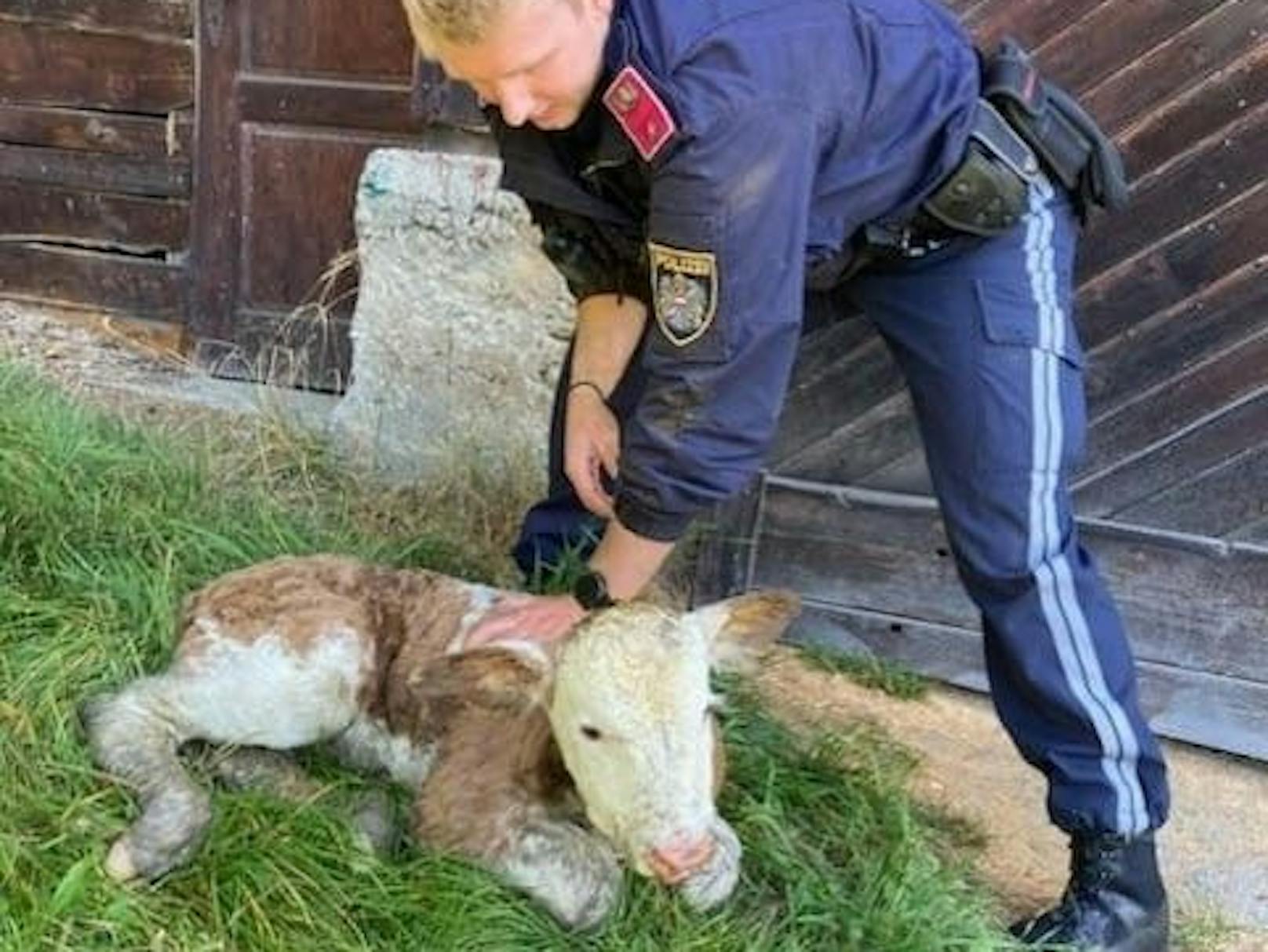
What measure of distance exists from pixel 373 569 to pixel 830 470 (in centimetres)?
169

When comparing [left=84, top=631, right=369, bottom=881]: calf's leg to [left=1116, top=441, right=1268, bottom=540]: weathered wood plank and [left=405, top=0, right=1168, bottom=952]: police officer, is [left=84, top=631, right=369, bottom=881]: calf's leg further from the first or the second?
[left=1116, top=441, right=1268, bottom=540]: weathered wood plank

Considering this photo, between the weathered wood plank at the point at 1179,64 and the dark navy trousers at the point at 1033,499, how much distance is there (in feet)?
3.40

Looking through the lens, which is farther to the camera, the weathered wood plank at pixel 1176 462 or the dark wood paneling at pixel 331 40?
the dark wood paneling at pixel 331 40

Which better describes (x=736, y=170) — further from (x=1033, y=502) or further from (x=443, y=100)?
(x=443, y=100)

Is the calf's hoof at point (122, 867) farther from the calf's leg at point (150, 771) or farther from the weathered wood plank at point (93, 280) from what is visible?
the weathered wood plank at point (93, 280)

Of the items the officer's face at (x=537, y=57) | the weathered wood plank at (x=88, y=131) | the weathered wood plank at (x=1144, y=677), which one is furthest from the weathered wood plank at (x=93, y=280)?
the officer's face at (x=537, y=57)

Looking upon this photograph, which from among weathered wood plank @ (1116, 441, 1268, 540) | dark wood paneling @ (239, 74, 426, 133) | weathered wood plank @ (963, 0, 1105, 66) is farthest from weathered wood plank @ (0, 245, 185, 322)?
weathered wood plank @ (1116, 441, 1268, 540)

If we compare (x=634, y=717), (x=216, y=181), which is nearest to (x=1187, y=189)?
(x=634, y=717)

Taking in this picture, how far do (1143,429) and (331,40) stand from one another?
3.20 metres

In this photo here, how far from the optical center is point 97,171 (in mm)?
6863

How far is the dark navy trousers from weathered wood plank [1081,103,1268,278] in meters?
1.02

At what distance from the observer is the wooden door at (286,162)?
6.15 meters

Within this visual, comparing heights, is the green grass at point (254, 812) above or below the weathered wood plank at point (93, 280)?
above

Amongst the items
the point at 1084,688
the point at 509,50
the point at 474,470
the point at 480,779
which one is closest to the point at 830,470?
the point at 474,470
